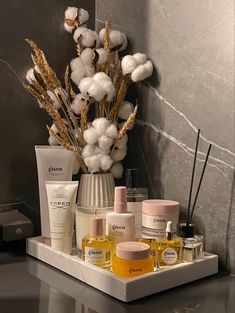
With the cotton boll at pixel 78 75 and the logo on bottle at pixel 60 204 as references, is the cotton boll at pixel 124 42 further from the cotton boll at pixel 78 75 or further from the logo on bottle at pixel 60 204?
the logo on bottle at pixel 60 204

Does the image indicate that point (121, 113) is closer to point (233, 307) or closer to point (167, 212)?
point (167, 212)

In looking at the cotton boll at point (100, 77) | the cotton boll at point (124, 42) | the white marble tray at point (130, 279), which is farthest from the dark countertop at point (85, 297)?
the cotton boll at point (124, 42)

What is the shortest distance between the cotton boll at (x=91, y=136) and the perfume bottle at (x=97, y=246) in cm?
23

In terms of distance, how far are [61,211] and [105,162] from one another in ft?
0.55

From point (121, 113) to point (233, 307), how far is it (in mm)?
547

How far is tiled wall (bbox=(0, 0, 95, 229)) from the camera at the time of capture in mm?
1167

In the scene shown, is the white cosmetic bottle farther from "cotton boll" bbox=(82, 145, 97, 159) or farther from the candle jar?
"cotton boll" bbox=(82, 145, 97, 159)

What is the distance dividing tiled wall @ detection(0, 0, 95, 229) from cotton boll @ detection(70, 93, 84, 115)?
0.12 metres

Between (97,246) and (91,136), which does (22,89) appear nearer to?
(91,136)

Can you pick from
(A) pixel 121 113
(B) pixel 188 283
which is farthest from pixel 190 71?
(B) pixel 188 283

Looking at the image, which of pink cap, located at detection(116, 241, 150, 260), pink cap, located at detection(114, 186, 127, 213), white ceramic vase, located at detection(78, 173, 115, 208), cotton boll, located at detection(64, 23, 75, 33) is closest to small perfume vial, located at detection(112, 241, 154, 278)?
pink cap, located at detection(116, 241, 150, 260)

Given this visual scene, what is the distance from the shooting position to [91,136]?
1.11 metres

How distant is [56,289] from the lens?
0.92 meters

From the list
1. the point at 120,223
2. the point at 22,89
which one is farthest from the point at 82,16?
the point at 120,223
